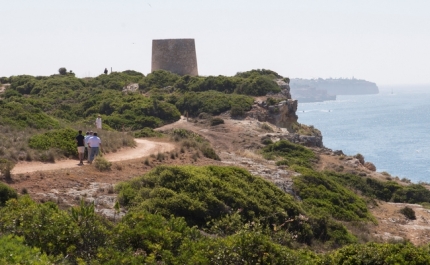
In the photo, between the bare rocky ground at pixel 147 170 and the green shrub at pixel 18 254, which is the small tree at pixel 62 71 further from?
the green shrub at pixel 18 254

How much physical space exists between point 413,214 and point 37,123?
13890 millimetres

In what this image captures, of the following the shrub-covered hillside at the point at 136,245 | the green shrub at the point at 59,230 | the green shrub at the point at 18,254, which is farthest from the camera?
the green shrub at the point at 59,230

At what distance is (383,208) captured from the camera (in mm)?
22188

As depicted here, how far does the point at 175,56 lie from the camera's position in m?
50.5

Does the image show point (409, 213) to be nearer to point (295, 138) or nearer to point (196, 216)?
point (196, 216)

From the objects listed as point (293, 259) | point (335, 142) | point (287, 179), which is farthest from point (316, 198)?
point (335, 142)

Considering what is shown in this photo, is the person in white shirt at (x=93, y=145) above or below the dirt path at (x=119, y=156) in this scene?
above

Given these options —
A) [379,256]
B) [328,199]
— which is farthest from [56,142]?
[379,256]

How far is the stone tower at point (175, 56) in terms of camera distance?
4962 centimetres

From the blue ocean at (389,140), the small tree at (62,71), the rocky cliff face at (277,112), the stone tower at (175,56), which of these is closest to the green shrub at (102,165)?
the rocky cliff face at (277,112)

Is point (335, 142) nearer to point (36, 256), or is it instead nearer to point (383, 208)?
point (383, 208)

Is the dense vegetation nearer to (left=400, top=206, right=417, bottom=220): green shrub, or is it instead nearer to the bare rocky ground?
(left=400, top=206, right=417, bottom=220): green shrub

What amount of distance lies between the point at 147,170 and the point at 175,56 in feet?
111

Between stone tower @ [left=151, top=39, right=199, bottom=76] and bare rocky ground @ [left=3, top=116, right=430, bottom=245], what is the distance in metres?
20.2
